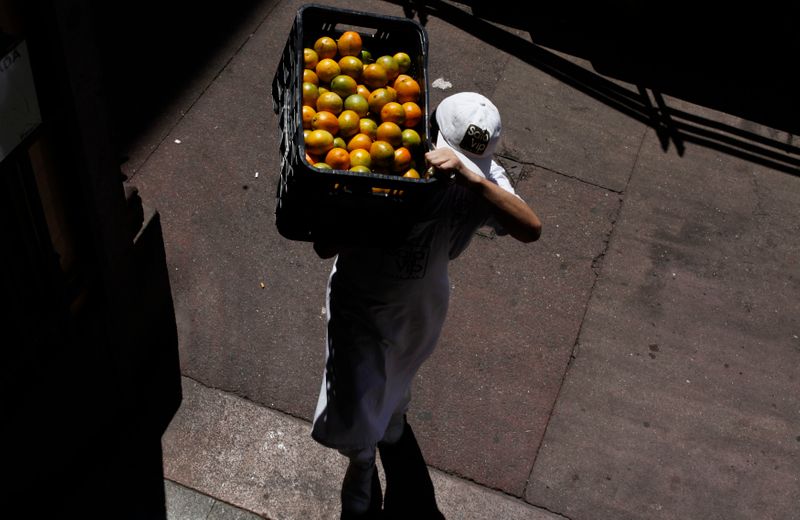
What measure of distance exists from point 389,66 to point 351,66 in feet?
0.55

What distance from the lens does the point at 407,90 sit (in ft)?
11.2

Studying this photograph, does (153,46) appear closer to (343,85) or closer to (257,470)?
(257,470)

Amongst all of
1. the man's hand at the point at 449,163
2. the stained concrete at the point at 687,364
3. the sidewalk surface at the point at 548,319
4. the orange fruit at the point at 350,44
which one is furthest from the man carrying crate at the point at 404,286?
the stained concrete at the point at 687,364

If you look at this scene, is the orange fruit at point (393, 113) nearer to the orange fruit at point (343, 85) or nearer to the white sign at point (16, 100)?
the orange fruit at point (343, 85)

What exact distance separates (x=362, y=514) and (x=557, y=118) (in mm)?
4012

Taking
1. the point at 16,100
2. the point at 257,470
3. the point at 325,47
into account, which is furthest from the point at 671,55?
the point at 16,100

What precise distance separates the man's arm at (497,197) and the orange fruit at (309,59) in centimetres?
72

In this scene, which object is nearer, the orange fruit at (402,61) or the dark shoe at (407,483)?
the orange fruit at (402,61)

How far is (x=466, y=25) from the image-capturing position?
25.9 ft

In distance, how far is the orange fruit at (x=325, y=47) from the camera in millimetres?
3426

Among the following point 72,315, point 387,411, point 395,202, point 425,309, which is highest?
point 395,202

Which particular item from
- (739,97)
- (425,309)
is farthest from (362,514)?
(739,97)

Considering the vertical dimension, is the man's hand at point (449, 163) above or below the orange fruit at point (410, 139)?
above

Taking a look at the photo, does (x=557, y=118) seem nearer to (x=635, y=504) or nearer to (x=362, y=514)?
(x=635, y=504)
